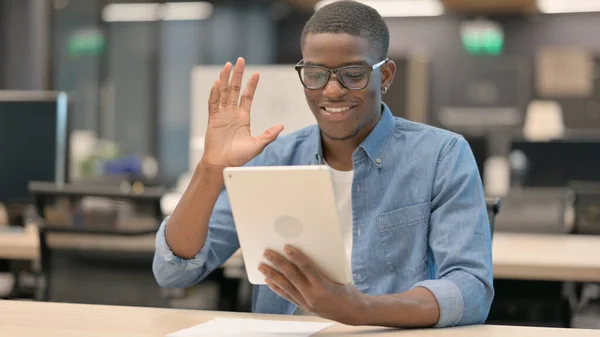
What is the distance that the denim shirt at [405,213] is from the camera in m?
1.75

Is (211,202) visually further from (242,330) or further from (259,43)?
(259,43)

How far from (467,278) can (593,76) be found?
8.25 metres

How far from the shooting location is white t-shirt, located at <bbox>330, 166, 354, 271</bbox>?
189cm

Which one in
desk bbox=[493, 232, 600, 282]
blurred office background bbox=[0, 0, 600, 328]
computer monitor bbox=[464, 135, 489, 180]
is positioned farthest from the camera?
blurred office background bbox=[0, 0, 600, 328]

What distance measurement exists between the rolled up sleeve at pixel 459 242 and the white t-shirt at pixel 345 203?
0.18m

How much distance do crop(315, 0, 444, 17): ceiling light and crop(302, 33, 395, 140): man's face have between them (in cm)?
715

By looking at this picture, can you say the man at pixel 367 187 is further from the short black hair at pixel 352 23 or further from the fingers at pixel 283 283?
the fingers at pixel 283 283

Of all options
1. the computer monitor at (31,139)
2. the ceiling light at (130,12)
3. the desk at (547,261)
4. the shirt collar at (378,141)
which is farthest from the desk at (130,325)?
the ceiling light at (130,12)

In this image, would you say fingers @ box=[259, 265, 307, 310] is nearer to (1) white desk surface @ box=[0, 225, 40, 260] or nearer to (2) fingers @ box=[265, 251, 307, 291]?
(2) fingers @ box=[265, 251, 307, 291]

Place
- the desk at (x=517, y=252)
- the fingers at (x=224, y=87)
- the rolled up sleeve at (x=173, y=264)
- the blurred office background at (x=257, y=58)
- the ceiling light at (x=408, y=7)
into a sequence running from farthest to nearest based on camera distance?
the ceiling light at (x=408, y=7), the blurred office background at (x=257, y=58), the desk at (x=517, y=252), the rolled up sleeve at (x=173, y=264), the fingers at (x=224, y=87)

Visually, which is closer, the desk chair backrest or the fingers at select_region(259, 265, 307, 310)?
the fingers at select_region(259, 265, 307, 310)

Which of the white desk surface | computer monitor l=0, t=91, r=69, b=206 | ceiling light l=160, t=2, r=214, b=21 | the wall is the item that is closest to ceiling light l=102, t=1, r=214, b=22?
ceiling light l=160, t=2, r=214, b=21

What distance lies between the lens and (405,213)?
182 cm

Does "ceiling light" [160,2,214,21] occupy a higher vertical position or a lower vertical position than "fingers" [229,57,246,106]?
higher
